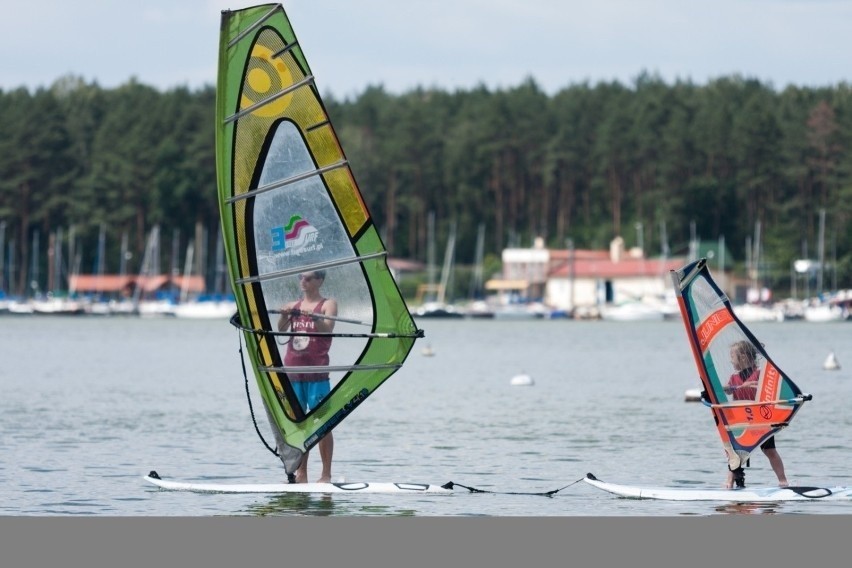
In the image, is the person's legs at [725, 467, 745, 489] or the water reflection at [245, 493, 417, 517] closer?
the water reflection at [245, 493, 417, 517]

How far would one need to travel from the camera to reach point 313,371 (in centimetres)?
1480

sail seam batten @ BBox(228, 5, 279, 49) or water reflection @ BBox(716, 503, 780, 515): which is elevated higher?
sail seam batten @ BBox(228, 5, 279, 49)

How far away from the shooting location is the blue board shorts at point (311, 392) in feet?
49.0

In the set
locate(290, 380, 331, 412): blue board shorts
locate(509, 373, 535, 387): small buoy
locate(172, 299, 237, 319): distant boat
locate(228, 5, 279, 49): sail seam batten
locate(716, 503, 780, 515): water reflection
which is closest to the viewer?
locate(716, 503, 780, 515): water reflection

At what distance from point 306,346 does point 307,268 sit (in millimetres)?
685

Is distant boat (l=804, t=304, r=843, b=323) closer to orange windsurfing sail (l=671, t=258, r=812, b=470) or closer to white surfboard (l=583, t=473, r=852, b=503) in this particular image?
white surfboard (l=583, t=473, r=852, b=503)

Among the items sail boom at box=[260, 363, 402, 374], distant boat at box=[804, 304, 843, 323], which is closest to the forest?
distant boat at box=[804, 304, 843, 323]

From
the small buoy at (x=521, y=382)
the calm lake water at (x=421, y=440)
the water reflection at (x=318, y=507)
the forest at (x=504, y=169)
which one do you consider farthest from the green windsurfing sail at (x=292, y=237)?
the forest at (x=504, y=169)

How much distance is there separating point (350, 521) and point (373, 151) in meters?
112

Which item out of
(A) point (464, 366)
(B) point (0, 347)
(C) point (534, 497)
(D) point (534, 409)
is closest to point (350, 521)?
(C) point (534, 497)

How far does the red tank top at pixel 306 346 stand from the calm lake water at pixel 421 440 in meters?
1.19

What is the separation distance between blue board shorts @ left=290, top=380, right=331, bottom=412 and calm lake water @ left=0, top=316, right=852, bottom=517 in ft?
2.73

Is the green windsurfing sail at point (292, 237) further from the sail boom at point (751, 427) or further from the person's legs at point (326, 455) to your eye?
the sail boom at point (751, 427)

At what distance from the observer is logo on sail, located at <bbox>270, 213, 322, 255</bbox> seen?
1467cm
